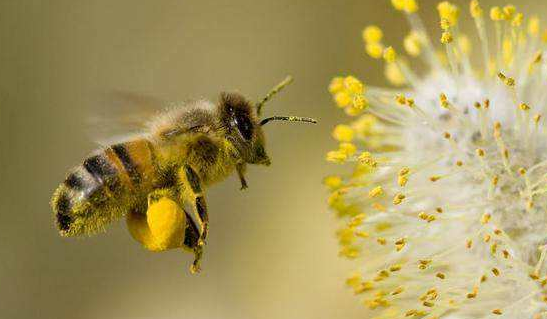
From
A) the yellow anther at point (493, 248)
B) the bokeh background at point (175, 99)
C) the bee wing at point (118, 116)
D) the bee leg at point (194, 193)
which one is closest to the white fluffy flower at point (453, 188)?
the yellow anther at point (493, 248)

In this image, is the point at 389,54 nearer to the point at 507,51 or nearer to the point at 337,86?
the point at 337,86

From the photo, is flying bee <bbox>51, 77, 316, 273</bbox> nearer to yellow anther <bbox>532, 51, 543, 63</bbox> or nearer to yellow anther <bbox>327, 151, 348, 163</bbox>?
yellow anther <bbox>327, 151, 348, 163</bbox>

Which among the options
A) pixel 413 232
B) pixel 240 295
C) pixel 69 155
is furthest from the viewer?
pixel 69 155

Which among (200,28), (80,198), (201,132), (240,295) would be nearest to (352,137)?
(201,132)

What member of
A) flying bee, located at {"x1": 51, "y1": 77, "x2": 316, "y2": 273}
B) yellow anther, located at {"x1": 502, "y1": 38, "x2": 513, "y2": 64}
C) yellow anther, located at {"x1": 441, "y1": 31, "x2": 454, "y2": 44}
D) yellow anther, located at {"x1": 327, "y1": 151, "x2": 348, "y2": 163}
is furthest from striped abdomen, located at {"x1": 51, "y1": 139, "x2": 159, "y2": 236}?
yellow anther, located at {"x1": 502, "y1": 38, "x2": 513, "y2": 64}

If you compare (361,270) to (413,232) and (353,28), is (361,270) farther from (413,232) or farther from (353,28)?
(353,28)

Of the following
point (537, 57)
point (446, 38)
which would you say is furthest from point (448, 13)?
point (537, 57)
